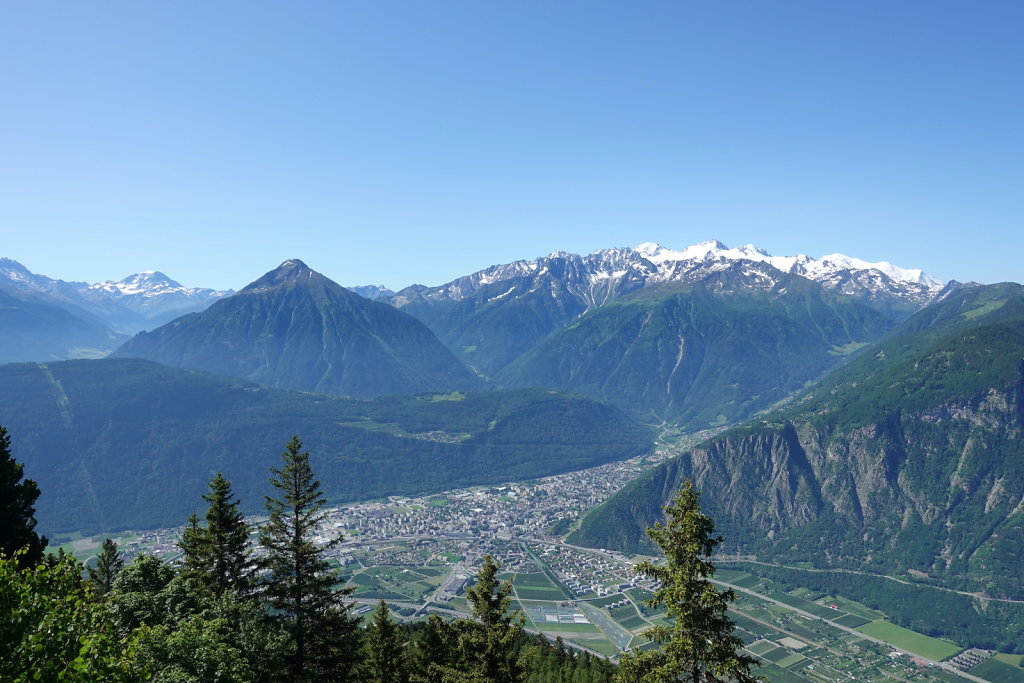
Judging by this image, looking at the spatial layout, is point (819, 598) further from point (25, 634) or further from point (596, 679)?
point (25, 634)

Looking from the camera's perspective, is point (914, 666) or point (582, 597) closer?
point (914, 666)

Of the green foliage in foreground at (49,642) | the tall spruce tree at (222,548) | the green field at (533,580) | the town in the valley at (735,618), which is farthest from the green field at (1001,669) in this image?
the green foliage in foreground at (49,642)

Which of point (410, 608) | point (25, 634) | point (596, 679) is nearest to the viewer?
point (25, 634)

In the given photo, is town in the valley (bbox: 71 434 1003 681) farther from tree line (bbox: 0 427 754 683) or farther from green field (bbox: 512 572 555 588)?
tree line (bbox: 0 427 754 683)

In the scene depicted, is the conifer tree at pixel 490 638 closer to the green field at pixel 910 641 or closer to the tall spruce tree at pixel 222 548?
the tall spruce tree at pixel 222 548

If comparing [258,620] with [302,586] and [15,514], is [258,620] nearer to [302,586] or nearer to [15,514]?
[302,586]

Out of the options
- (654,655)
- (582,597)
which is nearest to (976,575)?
(582,597)

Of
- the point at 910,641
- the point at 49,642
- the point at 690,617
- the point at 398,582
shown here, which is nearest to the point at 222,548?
the point at 49,642
